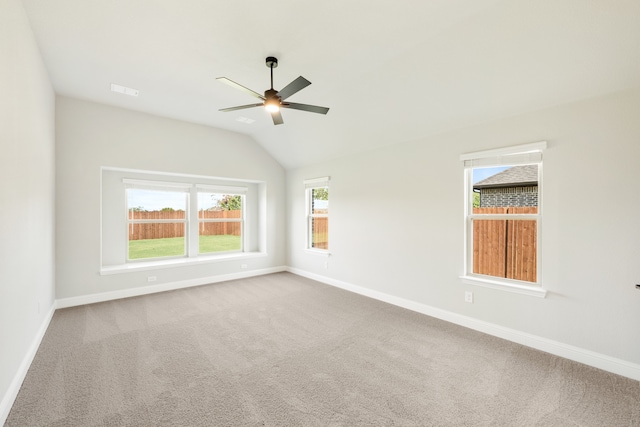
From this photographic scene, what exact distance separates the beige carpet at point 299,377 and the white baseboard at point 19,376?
0.05m

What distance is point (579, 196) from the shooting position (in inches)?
105

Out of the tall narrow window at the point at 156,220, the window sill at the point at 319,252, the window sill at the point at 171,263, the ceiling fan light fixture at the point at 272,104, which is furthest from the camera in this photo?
the window sill at the point at 319,252

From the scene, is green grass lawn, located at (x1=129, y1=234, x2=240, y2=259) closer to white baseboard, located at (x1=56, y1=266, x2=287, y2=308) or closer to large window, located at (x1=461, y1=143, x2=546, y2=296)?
white baseboard, located at (x1=56, y1=266, x2=287, y2=308)

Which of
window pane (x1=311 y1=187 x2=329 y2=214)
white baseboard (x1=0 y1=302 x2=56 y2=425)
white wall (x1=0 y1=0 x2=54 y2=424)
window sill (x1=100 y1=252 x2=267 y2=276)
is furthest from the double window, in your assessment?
white baseboard (x1=0 y1=302 x2=56 y2=425)

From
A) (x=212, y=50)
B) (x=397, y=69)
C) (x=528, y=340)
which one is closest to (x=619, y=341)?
(x=528, y=340)

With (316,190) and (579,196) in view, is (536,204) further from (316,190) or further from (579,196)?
(316,190)

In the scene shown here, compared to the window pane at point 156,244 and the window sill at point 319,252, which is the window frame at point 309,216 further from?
the window pane at point 156,244

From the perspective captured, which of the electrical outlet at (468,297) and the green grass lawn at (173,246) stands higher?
the green grass lawn at (173,246)

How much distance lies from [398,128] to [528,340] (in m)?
3.00

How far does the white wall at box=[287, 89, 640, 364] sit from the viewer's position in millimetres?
2461

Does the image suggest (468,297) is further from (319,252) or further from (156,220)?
(156,220)

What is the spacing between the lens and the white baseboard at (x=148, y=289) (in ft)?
13.5

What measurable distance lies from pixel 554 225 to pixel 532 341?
4.12 ft

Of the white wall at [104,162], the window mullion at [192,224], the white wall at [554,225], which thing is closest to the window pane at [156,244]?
the window mullion at [192,224]
